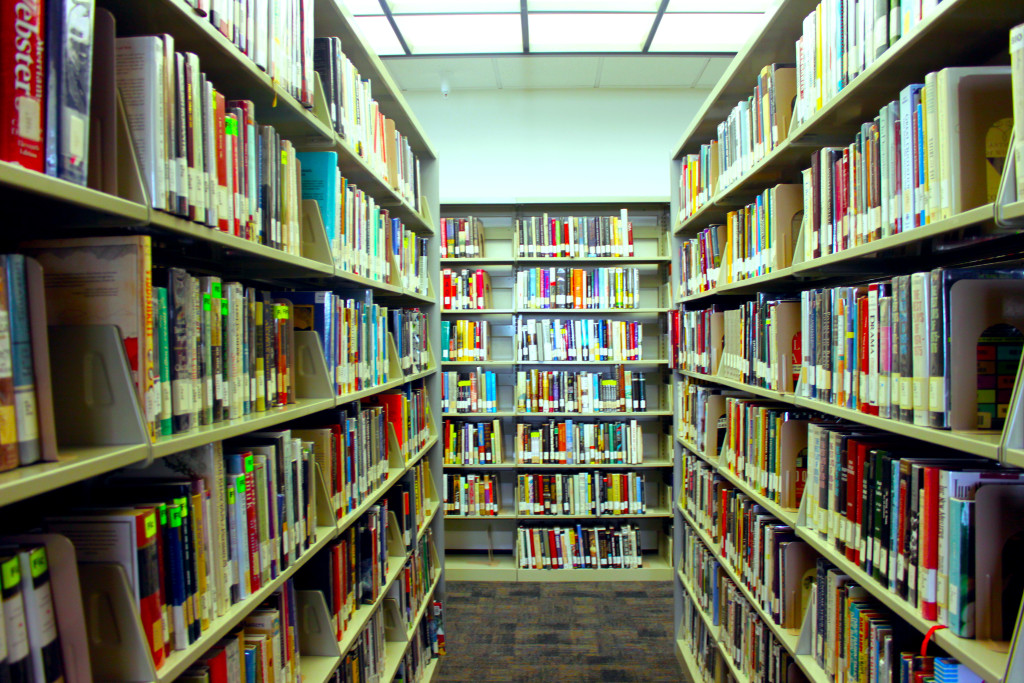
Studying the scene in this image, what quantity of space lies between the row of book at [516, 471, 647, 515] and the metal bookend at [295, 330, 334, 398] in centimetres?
268

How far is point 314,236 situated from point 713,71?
11.7 ft

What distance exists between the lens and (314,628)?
1.56m

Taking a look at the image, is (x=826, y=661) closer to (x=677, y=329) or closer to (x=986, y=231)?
(x=986, y=231)

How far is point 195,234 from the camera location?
0.96 meters

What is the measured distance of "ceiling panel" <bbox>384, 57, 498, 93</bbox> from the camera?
3.96 meters

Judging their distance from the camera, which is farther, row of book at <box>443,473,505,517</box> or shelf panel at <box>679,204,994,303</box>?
row of book at <box>443,473,505,517</box>

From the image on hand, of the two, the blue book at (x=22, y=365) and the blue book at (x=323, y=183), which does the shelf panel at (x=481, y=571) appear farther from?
the blue book at (x=22, y=365)

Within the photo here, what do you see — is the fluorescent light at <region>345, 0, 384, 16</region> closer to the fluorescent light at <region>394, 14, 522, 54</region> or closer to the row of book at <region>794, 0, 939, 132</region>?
the fluorescent light at <region>394, 14, 522, 54</region>

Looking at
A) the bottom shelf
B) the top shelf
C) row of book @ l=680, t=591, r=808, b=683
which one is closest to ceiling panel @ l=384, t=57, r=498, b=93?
the top shelf

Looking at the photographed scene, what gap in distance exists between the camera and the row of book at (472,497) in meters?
4.11

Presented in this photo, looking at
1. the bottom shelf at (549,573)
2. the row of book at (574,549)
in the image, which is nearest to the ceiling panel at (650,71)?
the row of book at (574,549)

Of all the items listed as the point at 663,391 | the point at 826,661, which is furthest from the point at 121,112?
the point at 663,391

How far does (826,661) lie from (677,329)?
5.67 ft

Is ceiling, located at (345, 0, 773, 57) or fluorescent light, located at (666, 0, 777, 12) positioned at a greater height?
ceiling, located at (345, 0, 773, 57)
